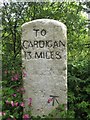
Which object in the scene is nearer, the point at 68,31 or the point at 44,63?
the point at 44,63

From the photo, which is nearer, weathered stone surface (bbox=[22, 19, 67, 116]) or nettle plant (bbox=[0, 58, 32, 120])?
nettle plant (bbox=[0, 58, 32, 120])

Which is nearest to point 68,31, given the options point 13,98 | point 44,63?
point 44,63

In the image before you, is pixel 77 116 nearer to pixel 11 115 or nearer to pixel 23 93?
pixel 23 93

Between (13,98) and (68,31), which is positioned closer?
(13,98)

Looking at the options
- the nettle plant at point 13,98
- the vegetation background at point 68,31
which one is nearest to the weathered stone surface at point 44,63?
the nettle plant at point 13,98

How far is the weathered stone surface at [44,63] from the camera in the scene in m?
4.46

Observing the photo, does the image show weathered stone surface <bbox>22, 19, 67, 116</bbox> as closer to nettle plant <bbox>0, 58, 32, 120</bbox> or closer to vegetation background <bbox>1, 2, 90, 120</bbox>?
nettle plant <bbox>0, 58, 32, 120</bbox>

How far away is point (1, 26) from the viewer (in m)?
7.82

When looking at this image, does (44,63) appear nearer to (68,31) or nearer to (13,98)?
(13,98)

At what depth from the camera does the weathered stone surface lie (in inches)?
176

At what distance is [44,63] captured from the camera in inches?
178

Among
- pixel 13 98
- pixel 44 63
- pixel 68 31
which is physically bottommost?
pixel 13 98

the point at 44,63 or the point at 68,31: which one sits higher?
the point at 68,31

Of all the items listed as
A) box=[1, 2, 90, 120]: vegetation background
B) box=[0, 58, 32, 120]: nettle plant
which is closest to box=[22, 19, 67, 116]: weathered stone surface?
box=[0, 58, 32, 120]: nettle plant
